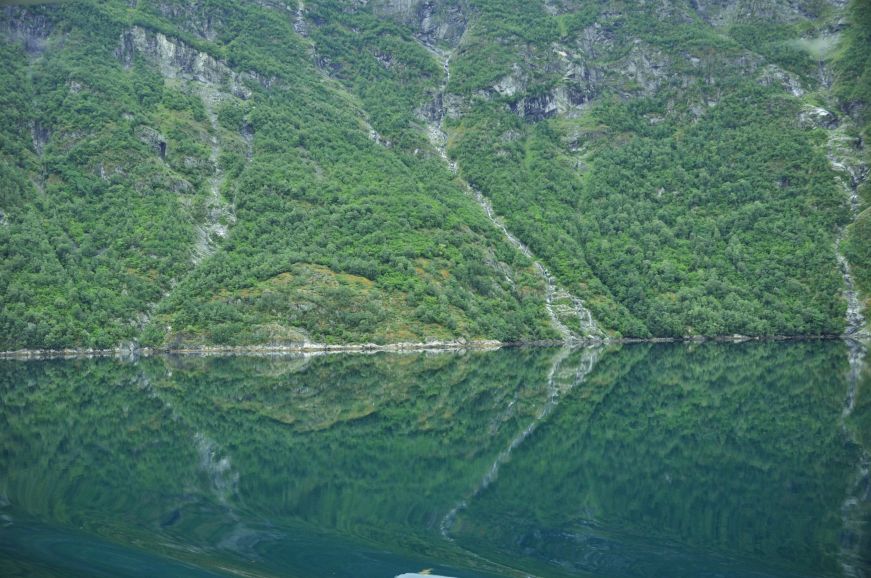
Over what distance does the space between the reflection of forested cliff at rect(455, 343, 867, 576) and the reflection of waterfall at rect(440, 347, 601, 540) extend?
52 cm

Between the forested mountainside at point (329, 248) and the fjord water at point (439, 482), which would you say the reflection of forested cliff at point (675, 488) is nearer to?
the fjord water at point (439, 482)

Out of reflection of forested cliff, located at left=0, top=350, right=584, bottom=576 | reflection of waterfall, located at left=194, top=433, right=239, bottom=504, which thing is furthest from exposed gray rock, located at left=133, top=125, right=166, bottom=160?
reflection of waterfall, located at left=194, top=433, right=239, bottom=504

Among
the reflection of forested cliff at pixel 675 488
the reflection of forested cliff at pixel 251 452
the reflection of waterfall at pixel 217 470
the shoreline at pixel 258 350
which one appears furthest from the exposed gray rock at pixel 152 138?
the reflection of waterfall at pixel 217 470

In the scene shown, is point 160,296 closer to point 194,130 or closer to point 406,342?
point 406,342

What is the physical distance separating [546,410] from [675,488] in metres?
20.6

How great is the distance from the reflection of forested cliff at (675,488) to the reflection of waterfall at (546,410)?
516 millimetres

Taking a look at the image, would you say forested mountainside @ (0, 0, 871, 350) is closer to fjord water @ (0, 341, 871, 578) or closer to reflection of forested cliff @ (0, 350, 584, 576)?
reflection of forested cliff @ (0, 350, 584, 576)

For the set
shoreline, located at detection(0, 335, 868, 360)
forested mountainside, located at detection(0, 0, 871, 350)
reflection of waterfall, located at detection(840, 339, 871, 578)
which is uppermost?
forested mountainside, located at detection(0, 0, 871, 350)

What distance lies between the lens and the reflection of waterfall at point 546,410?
2114 cm

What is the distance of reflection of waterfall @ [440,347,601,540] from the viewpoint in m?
21.1

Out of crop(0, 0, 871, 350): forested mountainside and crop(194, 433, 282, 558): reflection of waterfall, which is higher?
crop(0, 0, 871, 350): forested mountainside

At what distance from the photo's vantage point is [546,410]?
44.6m

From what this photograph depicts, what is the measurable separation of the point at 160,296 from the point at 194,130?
7332cm

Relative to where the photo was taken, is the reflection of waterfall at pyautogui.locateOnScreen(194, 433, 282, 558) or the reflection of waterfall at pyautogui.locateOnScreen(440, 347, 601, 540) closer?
the reflection of waterfall at pyautogui.locateOnScreen(194, 433, 282, 558)
